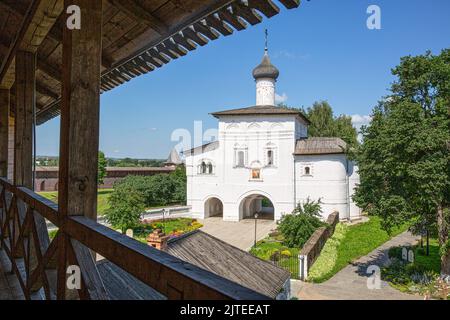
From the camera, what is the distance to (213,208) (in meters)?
29.8

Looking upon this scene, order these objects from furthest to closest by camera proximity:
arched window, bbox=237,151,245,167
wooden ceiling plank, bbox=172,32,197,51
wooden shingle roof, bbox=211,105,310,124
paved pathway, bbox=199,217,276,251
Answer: arched window, bbox=237,151,245,167
wooden shingle roof, bbox=211,105,310,124
paved pathway, bbox=199,217,276,251
wooden ceiling plank, bbox=172,32,197,51

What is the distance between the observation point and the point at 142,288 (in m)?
6.31

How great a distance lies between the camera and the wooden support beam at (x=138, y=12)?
2.82 metres

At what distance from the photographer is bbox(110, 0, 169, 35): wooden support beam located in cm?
282

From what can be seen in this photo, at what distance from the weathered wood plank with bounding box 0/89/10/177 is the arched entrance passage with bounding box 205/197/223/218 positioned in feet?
74.9

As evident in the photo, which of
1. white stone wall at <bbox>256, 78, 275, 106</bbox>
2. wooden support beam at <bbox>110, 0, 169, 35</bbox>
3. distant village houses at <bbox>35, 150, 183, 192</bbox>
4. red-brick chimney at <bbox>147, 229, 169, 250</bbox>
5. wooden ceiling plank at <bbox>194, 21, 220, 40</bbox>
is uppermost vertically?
white stone wall at <bbox>256, 78, 275, 106</bbox>

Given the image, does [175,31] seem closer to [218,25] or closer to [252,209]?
[218,25]

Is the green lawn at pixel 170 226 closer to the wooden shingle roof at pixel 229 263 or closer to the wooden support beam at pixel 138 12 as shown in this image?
the wooden shingle roof at pixel 229 263

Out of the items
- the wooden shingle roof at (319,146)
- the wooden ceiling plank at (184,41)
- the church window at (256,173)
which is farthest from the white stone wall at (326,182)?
the wooden ceiling plank at (184,41)

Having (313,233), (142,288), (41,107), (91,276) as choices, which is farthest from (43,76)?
(313,233)

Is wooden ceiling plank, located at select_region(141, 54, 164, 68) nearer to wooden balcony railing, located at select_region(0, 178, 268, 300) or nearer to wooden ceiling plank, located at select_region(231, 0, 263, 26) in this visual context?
wooden ceiling plank, located at select_region(231, 0, 263, 26)

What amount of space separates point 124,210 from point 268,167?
37.1 feet

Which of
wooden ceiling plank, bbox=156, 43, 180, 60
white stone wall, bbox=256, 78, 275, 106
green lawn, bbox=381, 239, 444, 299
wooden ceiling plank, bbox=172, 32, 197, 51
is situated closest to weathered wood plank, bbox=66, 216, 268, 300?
wooden ceiling plank, bbox=172, 32, 197, 51

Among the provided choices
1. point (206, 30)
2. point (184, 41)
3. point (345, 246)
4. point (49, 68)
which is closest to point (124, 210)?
point (345, 246)
